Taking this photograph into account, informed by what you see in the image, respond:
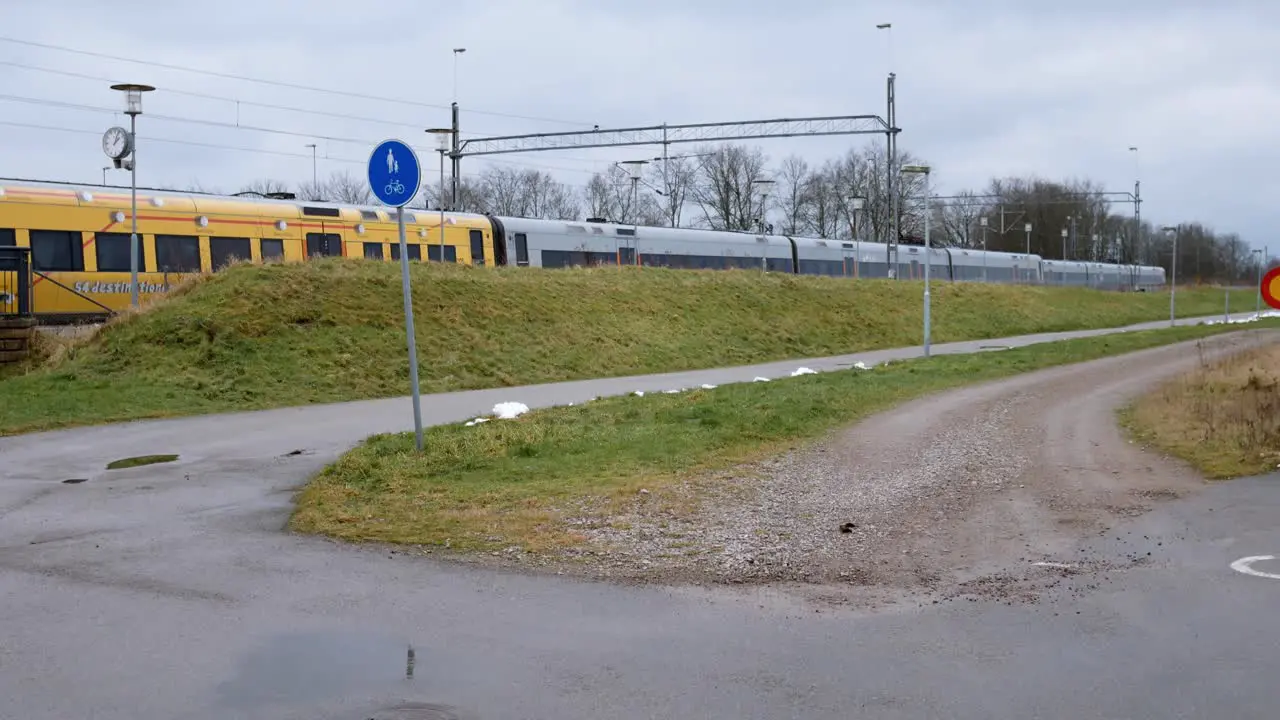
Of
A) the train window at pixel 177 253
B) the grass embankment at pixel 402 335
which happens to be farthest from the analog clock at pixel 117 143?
the train window at pixel 177 253

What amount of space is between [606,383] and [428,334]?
13.5 ft

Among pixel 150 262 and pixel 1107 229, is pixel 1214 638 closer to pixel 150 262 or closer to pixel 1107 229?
pixel 150 262

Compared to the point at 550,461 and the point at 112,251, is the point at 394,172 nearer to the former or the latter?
the point at 550,461

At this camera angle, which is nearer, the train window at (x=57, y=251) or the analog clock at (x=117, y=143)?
the analog clock at (x=117, y=143)

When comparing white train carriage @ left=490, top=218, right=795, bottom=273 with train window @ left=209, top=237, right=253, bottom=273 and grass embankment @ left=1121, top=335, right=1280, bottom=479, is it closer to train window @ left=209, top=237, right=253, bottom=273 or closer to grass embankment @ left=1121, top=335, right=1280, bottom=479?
train window @ left=209, top=237, right=253, bottom=273

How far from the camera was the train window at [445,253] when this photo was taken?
36531mm

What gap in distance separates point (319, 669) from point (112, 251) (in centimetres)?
2526

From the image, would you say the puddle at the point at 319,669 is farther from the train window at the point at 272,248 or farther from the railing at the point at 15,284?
the train window at the point at 272,248

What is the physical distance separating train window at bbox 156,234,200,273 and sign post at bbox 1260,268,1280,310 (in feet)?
80.1

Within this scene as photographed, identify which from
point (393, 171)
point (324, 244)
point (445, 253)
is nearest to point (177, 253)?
point (324, 244)

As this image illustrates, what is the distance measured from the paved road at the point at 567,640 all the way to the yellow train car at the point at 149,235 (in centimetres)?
1966

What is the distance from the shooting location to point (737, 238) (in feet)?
159

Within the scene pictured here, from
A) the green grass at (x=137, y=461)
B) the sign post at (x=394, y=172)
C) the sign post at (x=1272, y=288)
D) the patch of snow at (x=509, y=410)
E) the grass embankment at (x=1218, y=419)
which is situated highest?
the sign post at (x=394, y=172)

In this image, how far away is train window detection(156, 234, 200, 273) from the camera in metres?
29.2
